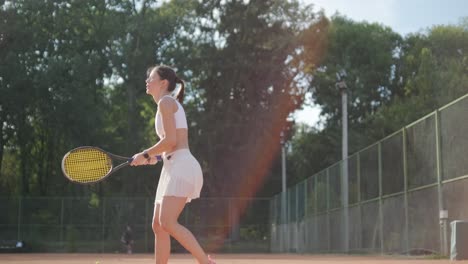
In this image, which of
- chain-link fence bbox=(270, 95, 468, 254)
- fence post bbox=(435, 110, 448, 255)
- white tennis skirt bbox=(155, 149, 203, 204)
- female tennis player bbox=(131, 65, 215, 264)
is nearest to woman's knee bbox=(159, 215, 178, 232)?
female tennis player bbox=(131, 65, 215, 264)

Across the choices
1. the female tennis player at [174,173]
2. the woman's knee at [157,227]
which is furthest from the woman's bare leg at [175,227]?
the woman's knee at [157,227]

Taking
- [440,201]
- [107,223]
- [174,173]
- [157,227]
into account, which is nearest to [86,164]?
[157,227]

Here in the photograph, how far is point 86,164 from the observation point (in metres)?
5.89

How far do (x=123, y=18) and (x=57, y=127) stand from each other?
20.8 feet

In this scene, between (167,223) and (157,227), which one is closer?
(167,223)

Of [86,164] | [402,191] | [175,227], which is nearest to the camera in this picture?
[175,227]

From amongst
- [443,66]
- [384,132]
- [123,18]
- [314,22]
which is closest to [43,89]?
[123,18]

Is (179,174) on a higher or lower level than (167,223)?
higher

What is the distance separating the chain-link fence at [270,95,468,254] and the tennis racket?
260 inches

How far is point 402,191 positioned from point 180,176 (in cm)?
978

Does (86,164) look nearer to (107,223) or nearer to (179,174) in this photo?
(179,174)

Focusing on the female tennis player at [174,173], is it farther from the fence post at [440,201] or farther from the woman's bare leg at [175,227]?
the fence post at [440,201]

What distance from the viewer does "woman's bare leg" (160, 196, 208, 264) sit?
5.00 m

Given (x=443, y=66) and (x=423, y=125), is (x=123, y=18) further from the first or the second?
(x=423, y=125)
